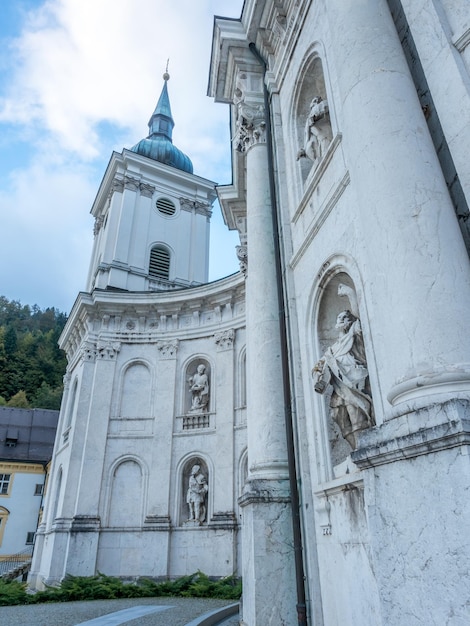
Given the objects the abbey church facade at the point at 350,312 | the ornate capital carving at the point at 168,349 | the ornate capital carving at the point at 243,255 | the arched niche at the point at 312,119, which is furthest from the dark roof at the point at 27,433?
the arched niche at the point at 312,119

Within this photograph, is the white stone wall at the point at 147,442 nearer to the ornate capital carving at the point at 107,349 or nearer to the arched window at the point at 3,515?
the ornate capital carving at the point at 107,349

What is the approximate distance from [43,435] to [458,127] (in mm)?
48926

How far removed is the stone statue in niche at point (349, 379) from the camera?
593cm

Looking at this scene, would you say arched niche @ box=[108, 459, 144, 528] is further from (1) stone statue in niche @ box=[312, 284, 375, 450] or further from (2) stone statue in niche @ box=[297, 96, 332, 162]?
(2) stone statue in niche @ box=[297, 96, 332, 162]

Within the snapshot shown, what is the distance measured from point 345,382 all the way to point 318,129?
4873 mm

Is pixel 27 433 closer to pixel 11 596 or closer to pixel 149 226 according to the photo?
pixel 149 226

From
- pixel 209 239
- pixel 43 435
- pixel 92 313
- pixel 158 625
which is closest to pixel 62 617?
pixel 158 625

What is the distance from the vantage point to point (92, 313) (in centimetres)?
2420

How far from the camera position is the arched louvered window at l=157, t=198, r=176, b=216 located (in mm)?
31531

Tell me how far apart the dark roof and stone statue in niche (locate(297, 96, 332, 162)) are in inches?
1624

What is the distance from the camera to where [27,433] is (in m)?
46.5

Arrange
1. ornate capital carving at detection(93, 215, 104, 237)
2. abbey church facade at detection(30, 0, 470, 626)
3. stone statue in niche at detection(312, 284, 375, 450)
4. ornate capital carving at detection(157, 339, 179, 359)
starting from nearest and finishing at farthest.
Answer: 1. abbey church facade at detection(30, 0, 470, 626)
2. stone statue in niche at detection(312, 284, 375, 450)
3. ornate capital carving at detection(157, 339, 179, 359)
4. ornate capital carving at detection(93, 215, 104, 237)

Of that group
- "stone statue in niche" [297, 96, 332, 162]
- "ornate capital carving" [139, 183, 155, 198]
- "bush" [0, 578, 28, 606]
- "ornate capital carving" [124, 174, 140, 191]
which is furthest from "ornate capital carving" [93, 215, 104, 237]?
"stone statue in niche" [297, 96, 332, 162]

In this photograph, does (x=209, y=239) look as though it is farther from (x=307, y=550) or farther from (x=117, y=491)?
(x=307, y=550)
